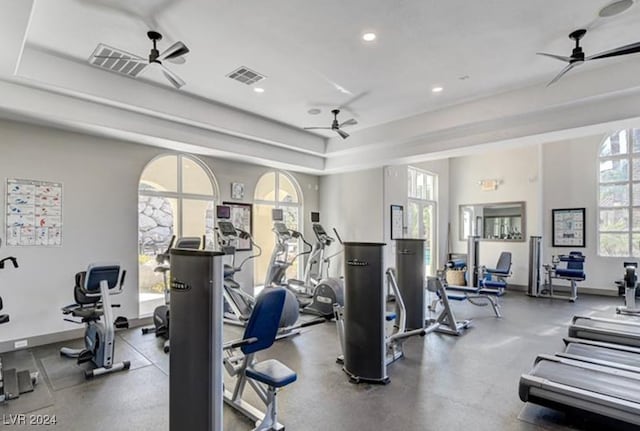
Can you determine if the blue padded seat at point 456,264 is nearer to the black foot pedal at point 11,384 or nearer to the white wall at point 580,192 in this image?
the white wall at point 580,192

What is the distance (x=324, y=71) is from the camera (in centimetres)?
447

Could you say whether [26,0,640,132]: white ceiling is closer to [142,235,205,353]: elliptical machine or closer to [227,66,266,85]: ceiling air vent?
[227,66,266,85]: ceiling air vent

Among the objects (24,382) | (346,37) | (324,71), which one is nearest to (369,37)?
(346,37)

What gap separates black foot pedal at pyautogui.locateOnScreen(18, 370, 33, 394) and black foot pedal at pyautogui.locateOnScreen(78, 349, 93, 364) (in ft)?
1.49

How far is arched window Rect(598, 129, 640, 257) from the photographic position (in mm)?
7875

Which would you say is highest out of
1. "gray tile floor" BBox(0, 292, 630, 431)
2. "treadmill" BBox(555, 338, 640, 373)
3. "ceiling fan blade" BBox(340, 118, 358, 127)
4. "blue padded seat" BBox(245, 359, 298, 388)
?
"ceiling fan blade" BBox(340, 118, 358, 127)

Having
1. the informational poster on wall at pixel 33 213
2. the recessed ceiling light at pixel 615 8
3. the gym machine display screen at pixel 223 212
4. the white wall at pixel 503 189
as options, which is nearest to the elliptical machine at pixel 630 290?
the white wall at pixel 503 189

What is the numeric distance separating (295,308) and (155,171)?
3372mm

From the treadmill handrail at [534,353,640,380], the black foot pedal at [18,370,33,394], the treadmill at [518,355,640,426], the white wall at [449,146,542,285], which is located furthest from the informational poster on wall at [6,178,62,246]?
the white wall at [449,146,542,285]

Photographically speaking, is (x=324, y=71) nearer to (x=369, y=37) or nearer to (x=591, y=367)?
(x=369, y=37)

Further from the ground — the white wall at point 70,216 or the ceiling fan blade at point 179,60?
the ceiling fan blade at point 179,60

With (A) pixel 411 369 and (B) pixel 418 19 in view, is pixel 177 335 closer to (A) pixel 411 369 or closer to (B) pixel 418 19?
(A) pixel 411 369

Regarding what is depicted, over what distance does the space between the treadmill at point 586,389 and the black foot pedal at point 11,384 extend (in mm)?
4552

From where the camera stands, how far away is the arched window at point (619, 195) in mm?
7875
